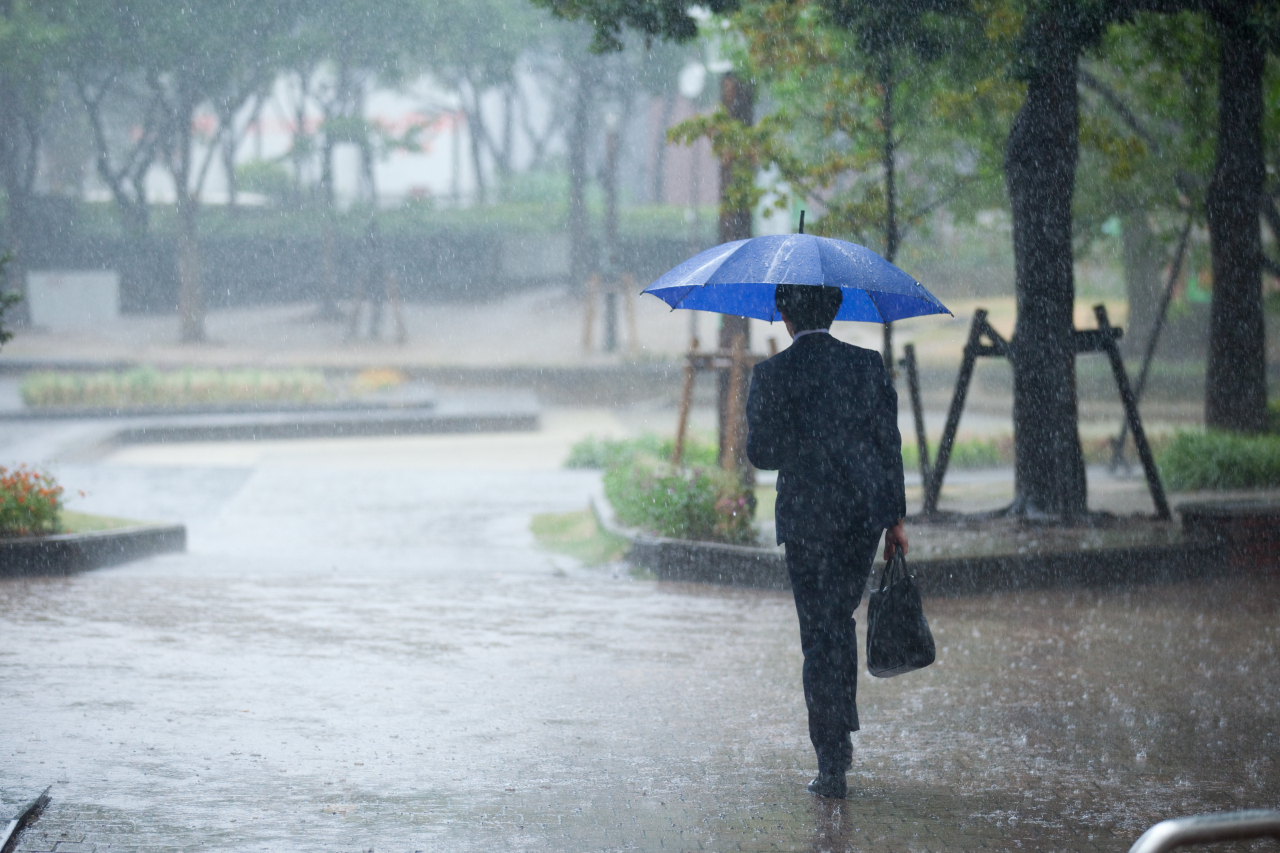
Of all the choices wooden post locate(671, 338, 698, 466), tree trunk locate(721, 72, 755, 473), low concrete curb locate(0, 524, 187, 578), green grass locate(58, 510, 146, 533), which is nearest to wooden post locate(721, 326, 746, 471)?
tree trunk locate(721, 72, 755, 473)

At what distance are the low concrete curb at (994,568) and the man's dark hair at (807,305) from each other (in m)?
4.16

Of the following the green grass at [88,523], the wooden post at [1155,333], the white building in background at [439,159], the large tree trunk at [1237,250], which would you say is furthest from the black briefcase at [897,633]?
the white building in background at [439,159]

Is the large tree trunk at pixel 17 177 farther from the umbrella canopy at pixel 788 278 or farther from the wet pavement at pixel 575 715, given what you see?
the umbrella canopy at pixel 788 278

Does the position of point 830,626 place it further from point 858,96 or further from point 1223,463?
point 1223,463

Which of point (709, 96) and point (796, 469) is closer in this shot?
point (796, 469)

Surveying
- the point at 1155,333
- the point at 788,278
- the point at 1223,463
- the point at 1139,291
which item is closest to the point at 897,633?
the point at 788,278

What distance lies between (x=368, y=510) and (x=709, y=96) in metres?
29.3

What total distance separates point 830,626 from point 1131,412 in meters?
6.13

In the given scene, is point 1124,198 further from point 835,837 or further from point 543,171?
point 543,171

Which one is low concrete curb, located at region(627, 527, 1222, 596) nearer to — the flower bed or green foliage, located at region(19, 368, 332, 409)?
the flower bed

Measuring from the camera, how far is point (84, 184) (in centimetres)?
4919

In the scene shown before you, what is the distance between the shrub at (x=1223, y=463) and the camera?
13.4 m

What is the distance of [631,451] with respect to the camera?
1552 cm

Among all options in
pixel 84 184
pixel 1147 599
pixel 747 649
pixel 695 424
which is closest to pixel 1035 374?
pixel 1147 599
